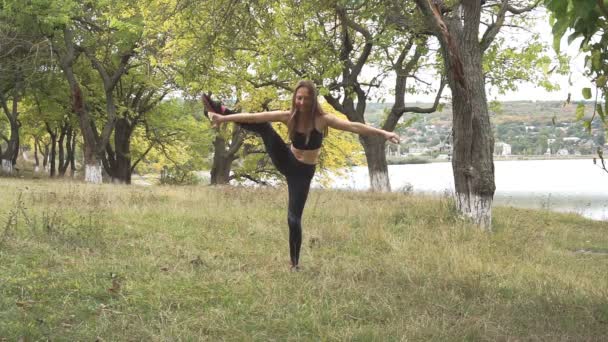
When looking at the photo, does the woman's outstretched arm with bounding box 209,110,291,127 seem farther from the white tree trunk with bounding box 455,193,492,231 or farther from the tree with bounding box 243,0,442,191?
the tree with bounding box 243,0,442,191

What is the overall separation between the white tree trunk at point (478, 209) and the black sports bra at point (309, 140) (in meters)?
4.94

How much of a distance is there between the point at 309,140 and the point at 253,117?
25.7 inches

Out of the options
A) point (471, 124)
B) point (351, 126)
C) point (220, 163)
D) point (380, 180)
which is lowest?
point (380, 180)

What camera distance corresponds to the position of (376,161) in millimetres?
19297

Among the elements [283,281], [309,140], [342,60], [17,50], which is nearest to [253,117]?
[309,140]

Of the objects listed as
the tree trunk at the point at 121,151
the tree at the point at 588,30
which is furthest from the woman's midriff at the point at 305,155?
the tree trunk at the point at 121,151

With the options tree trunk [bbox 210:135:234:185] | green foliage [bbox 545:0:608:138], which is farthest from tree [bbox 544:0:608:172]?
tree trunk [bbox 210:135:234:185]

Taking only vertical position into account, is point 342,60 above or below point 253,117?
above

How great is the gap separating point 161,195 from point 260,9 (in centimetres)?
634

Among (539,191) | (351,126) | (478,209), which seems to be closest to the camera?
(351,126)

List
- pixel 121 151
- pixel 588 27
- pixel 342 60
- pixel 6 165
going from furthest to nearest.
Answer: pixel 121 151 → pixel 6 165 → pixel 342 60 → pixel 588 27

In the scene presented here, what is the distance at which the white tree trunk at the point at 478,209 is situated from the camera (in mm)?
9609

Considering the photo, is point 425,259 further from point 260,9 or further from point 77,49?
point 77,49

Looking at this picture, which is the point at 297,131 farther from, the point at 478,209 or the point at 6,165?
the point at 6,165
